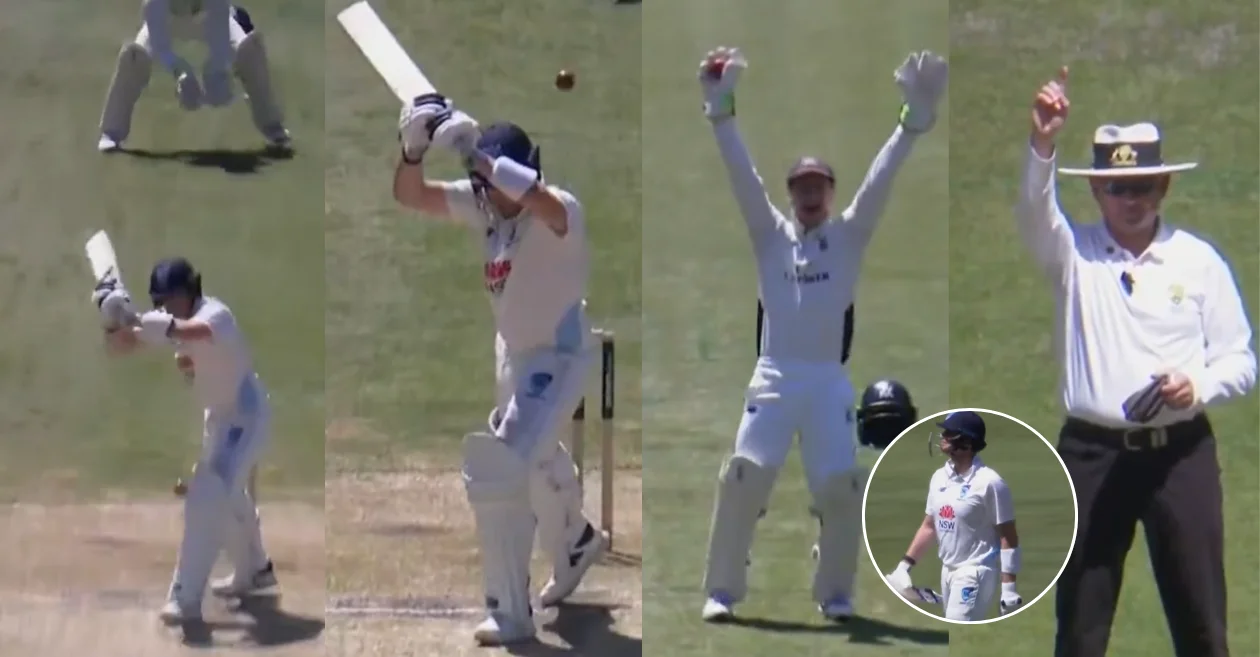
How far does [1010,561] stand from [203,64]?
14.3 feet

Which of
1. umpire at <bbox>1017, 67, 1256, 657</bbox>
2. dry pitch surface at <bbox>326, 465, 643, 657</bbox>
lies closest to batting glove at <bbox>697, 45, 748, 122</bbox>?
umpire at <bbox>1017, 67, 1256, 657</bbox>

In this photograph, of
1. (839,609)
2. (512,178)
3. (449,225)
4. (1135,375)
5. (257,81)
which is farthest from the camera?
(449,225)

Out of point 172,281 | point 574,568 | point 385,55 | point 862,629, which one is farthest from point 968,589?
point 172,281

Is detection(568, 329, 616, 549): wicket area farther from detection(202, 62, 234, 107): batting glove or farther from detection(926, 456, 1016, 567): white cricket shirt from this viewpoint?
detection(202, 62, 234, 107): batting glove

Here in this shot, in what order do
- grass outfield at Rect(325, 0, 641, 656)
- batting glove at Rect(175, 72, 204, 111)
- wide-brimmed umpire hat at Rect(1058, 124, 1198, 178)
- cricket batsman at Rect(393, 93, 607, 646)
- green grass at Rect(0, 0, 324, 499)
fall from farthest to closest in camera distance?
batting glove at Rect(175, 72, 204, 111), green grass at Rect(0, 0, 324, 499), grass outfield at Rect(325, 0, 641, 656), wide-brimmed umpire hat at Rect(1058, 124, 1198, 178), cricket batsman at Rect(393, 93, 607, 646)

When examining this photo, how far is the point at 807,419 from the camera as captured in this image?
730 cm

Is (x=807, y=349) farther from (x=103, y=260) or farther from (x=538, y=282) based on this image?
(x=103, y=260)

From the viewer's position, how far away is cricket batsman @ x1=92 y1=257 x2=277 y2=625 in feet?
24.6

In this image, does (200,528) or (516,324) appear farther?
(200,528)

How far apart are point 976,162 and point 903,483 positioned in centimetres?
180

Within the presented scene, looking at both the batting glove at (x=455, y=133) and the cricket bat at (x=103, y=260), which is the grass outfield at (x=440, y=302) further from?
the batting glove at (x=455, y=133)

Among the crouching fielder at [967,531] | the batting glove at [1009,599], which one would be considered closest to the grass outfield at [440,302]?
the crouching fielder at [967,531]

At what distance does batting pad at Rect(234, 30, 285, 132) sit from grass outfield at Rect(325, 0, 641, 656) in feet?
1.22

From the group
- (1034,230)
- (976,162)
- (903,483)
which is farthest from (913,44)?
(903,483)
